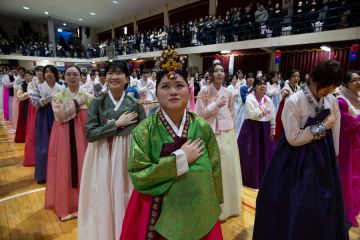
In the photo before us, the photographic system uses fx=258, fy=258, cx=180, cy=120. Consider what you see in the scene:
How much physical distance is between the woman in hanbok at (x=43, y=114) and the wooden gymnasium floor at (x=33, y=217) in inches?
10.7

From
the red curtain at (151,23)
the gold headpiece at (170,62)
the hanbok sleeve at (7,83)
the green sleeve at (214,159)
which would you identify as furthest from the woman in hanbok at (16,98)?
the red curtain at (151,23)

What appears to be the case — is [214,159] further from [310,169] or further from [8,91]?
[8,91]

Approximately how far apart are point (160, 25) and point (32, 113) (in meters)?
14.3

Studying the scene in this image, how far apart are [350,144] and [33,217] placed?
3025mm

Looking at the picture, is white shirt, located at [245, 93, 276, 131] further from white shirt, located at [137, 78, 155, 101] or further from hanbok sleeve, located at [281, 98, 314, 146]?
white shirt, located at [137, 78, 155, 101]

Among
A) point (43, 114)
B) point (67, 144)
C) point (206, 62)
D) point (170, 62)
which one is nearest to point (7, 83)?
point (43, 114)

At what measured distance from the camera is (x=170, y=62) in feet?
4.08

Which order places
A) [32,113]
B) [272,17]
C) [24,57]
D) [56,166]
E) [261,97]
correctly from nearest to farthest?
[56,166] < [261,97] < [32,113] < [272,17] < [24,57]

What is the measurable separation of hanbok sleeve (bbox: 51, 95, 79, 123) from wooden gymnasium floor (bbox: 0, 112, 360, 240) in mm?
985

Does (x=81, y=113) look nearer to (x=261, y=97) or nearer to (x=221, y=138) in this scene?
(x=221, y=138)

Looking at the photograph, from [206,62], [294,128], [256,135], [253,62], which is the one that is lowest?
[256,135]

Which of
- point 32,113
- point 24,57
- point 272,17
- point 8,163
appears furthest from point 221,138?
point 24,57

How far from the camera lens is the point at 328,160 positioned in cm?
164

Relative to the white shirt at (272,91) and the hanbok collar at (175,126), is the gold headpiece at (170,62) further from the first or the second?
the white shirt at (272,91)
